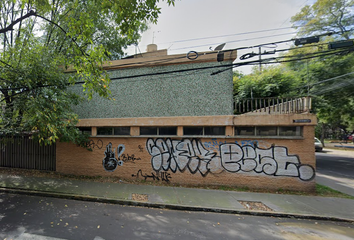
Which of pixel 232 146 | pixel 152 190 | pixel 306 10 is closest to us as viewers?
pixel 152 190

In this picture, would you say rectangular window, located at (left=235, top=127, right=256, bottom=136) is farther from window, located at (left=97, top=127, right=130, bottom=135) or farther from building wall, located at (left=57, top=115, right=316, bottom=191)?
window, located at (left=97, top=127, right=130, bottom=135)

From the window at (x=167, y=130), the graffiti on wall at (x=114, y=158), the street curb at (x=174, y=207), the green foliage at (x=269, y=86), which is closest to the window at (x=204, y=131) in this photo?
the window at (x=167, y=130)

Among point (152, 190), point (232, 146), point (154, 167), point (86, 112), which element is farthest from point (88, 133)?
point (232, 146)

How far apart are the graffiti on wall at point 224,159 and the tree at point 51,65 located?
3561 mm

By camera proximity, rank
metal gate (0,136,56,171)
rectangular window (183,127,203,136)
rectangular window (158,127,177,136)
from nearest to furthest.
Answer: rectangular window (183,127,203,136), rectangular window (158,127,177,136), metal gate (0,136,56,171)

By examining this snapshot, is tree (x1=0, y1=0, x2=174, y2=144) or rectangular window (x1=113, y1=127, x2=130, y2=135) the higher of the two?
tree (x1=0, y1=0, x2=174, y2=144)

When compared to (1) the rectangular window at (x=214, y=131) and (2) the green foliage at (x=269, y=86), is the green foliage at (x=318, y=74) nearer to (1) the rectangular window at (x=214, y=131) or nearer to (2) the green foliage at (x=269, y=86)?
(2) the green foliage at (x=269, y=86)

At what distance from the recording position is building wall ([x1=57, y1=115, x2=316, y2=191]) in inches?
264

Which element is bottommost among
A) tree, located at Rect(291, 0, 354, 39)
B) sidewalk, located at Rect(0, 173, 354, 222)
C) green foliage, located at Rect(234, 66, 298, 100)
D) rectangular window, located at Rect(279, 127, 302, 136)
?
sidewalk, located at Rect(0, 173, 354, 222)

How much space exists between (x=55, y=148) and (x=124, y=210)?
6.14 meters

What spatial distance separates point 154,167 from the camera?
7430 millimetres

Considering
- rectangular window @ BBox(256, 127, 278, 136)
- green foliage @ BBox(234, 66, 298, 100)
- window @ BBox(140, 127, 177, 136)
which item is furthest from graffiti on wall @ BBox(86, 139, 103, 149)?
green foliage @ BBox(234, 66, 298, 100)

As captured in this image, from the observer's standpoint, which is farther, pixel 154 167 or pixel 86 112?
pixel 86 112

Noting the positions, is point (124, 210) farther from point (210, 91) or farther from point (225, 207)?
point (210, 91)
